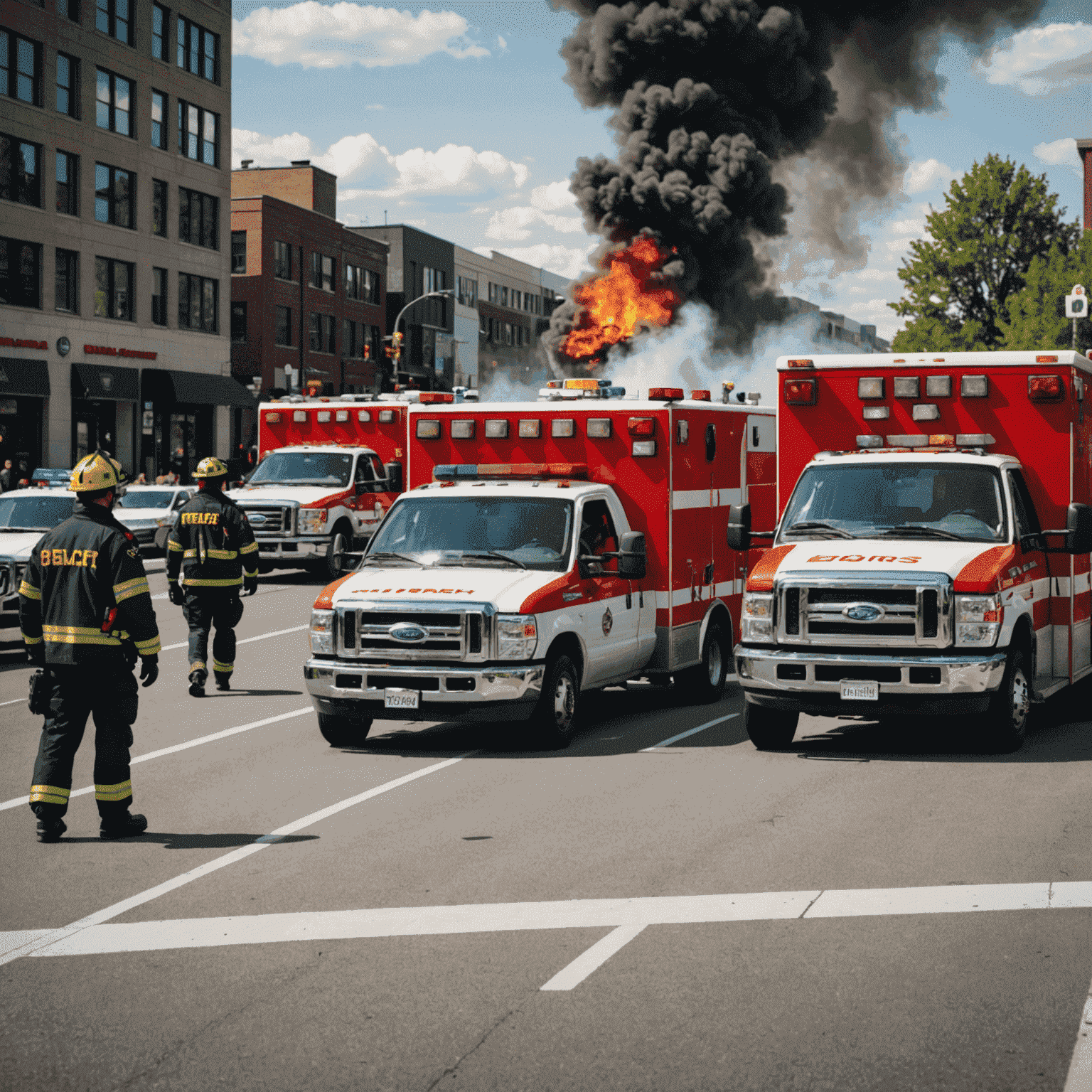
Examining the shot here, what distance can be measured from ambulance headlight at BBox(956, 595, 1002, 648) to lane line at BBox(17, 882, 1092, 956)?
3.10 m

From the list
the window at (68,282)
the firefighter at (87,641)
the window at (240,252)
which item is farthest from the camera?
the window at (240,252)

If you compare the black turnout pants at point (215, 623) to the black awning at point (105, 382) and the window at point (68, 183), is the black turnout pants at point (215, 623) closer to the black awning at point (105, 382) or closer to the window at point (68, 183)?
the black awning at point (105, 382)

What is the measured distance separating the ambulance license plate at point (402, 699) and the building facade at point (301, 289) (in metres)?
40.5

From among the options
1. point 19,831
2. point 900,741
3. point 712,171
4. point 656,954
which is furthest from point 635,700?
point 712,171

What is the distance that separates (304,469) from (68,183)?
2139cm

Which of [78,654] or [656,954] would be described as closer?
[656,954]

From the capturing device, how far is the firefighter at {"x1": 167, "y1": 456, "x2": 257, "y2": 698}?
12633 mm

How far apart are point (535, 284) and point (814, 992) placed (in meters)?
90.7

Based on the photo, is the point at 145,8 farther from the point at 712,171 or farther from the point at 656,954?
the point at 656,954

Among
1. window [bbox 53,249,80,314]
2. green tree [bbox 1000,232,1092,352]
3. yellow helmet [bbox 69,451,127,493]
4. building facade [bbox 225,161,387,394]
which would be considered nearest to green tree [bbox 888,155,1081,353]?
green tree [bbox 1000,232,1092,352]

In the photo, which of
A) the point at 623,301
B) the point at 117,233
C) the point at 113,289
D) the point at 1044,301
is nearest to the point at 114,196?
the point at 117,233

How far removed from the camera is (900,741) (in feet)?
35.0

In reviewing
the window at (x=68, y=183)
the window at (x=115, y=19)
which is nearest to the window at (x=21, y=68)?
the window at (x=68, y=183)

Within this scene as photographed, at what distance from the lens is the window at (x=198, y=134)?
47.6m
